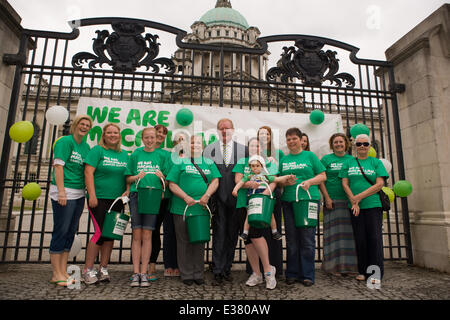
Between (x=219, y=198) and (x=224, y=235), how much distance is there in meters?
0.53

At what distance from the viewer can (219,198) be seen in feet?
13.4

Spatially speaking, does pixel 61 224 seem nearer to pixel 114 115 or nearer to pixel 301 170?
pixel 114 115

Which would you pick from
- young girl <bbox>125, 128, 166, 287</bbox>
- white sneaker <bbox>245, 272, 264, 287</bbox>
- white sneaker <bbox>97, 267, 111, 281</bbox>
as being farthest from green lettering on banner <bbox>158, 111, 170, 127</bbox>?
white sneaker <bbox>245, 272, 264, 287</bbox>

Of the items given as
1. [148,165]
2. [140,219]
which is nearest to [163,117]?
[148,165]

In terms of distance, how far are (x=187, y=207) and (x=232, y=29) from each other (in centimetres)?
5045

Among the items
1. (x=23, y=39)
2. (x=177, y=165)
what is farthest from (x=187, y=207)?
(x=23, y=39)

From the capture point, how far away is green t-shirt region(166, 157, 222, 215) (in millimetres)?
3746

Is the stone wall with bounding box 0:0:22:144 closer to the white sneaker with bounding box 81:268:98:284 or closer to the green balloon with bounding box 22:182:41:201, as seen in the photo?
the green balloon with bounding box 22:182:41:201

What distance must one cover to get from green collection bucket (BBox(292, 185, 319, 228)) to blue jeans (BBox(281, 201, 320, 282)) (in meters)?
0.11

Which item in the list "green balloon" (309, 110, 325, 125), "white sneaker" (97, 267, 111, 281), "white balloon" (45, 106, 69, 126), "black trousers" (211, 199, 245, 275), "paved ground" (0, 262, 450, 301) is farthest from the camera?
"green balloon" (309, 110, 325, 125)

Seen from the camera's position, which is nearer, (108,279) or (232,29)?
(108,279)

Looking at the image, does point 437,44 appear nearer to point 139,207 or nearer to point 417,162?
point 417,162

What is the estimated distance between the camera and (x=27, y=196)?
4422 mm
